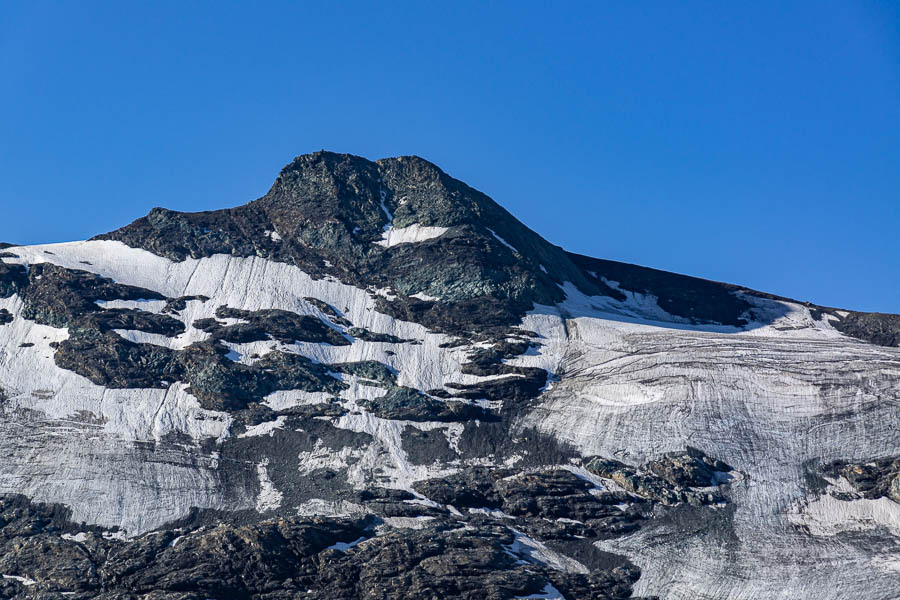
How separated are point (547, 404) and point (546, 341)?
14807 millimetres

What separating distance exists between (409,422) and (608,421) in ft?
66.8

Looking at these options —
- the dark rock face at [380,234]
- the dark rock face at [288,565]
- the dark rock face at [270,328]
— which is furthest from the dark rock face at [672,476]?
the dark rock face at [270,328]

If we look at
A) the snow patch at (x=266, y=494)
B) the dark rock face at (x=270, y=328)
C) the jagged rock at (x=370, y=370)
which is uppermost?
the dark rock face at (x=270, y=328)

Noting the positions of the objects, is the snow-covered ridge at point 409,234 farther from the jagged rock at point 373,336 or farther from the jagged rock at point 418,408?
the jagged rock at point 418,408

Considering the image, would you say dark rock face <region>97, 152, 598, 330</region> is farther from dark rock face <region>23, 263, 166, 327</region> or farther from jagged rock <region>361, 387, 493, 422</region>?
jagged rock <region>361, 387, 493, 422</region>

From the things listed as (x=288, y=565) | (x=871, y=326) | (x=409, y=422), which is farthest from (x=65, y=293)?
(x=871, y=326)

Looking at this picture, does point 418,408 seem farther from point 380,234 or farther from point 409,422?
point 380,234

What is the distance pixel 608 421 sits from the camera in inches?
3543

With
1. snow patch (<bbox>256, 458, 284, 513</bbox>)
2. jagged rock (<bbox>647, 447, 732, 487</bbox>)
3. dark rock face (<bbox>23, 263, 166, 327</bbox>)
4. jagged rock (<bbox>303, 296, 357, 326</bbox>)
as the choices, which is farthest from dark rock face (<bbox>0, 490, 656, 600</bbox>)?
→ jagged rock (<bbox>303, 296, 357, 326</bbox>)

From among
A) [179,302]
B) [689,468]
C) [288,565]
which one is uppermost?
[179,302]

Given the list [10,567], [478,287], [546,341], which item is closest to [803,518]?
[546,341]

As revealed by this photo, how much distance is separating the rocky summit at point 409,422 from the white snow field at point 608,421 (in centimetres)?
28

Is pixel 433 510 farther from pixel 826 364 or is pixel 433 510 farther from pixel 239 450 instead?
pixel 826 364

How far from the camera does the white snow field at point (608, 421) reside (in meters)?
74.6
